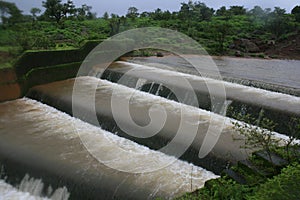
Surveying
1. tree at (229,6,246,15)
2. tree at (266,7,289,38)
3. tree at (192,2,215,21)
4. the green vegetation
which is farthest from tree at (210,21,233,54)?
the green vegetation

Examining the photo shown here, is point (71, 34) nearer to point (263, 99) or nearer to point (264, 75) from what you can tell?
point (264, 75)

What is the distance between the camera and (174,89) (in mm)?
8758

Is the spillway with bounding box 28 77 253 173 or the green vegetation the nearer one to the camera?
the green vegetation

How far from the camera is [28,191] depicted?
488cm

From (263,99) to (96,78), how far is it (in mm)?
5803

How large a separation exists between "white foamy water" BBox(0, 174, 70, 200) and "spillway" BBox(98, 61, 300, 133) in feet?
11.0

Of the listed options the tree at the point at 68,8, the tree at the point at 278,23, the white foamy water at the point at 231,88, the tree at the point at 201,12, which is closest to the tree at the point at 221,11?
the tree at the point at 201,12

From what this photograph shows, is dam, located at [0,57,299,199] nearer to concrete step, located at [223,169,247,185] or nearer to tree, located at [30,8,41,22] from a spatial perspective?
concrete step, located at [223,169,247,185]

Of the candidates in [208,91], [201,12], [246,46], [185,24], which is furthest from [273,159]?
[201,12]

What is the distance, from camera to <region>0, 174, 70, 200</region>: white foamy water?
461 centimetres

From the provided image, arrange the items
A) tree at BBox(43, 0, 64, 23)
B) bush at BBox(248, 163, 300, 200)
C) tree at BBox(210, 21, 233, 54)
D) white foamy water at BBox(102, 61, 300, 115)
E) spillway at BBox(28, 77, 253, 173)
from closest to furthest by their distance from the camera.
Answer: bush at BBox(248, 163, 300, 200) < spillway at BBox(28, 77, 253, 173) < white foamy water at BBox(102, 61, 300, 115) < tree at BBox(210, 21, 233, 54) < tree at BBox(43, 0, 64, 23)

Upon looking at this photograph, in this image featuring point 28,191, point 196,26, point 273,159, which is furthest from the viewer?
point 196,26

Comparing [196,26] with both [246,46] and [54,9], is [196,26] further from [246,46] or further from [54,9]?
[54,9]

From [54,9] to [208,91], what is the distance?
16.1m
